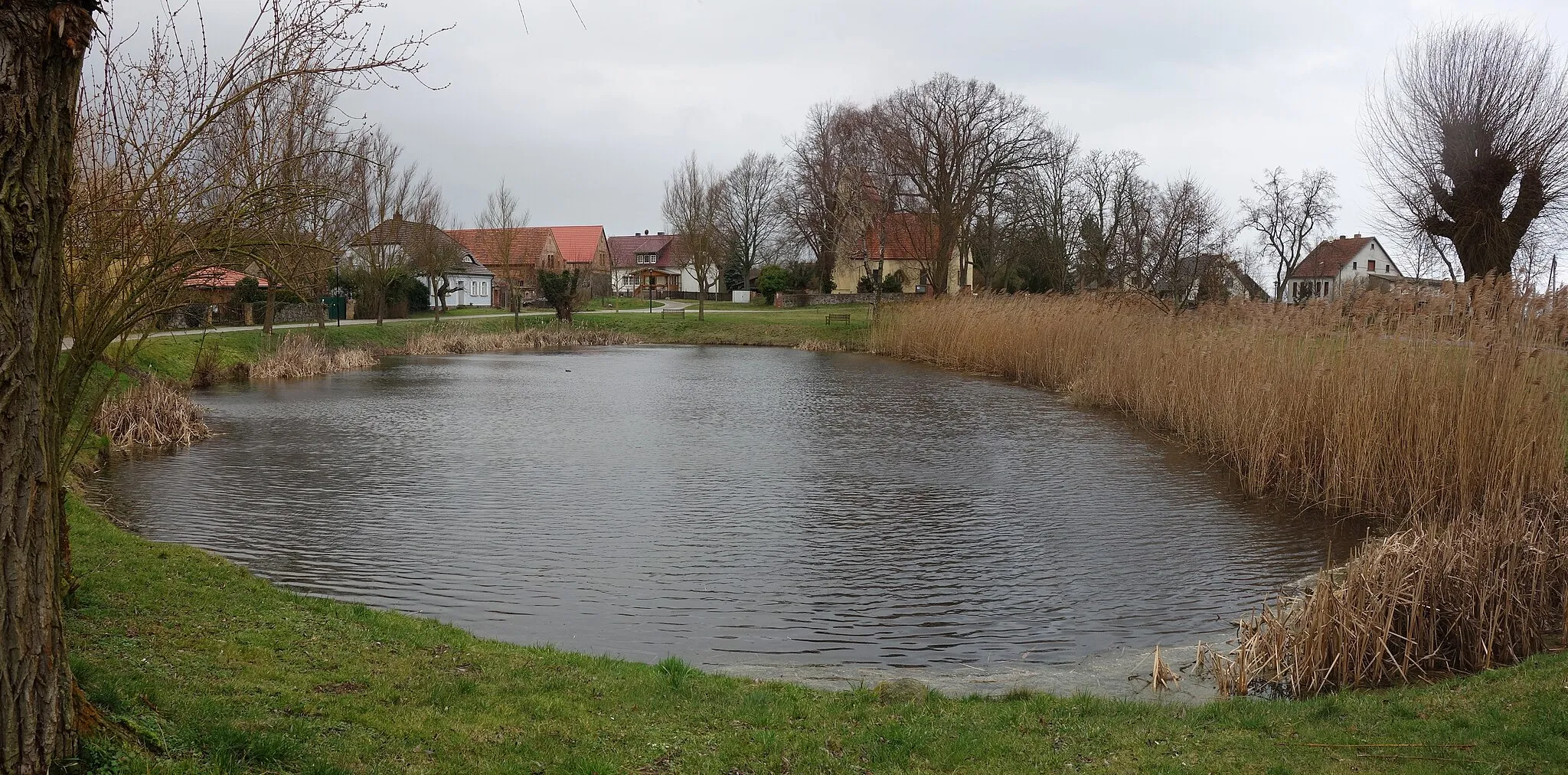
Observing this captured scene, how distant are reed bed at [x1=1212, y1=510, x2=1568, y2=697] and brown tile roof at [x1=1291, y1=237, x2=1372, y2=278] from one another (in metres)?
52.6

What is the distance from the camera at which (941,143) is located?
1689 inches

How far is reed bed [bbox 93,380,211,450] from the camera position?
14.6 m

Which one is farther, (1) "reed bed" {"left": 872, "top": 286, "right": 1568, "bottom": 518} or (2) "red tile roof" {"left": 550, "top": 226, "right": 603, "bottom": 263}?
(2) "red tile roof" {"left": 550, "top": 226, "right": 603, "bottom": 263}

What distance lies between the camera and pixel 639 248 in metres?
99.6

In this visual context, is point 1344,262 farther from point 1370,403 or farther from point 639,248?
point 1370,403

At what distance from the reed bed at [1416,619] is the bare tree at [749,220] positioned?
67.4 m

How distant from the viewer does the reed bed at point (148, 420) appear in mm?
14633

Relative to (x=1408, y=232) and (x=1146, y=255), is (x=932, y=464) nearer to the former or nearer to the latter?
(x=1408, y=232)

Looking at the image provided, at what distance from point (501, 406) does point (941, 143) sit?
27182 mm

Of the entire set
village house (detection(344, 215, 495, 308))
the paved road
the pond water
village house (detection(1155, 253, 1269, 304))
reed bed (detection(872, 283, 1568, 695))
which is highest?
village house (detection(344, 215, 495, 308))

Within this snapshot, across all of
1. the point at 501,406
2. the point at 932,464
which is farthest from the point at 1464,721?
the point at 501,406

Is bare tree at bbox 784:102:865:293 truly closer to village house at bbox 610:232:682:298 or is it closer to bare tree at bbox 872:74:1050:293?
bare tree at bbox 872:74:1050:293

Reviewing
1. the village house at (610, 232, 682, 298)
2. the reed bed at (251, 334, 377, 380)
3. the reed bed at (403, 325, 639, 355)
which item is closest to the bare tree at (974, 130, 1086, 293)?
the reed bed at (403, 325, 639, 355)

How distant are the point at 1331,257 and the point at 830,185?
36.8 meters
